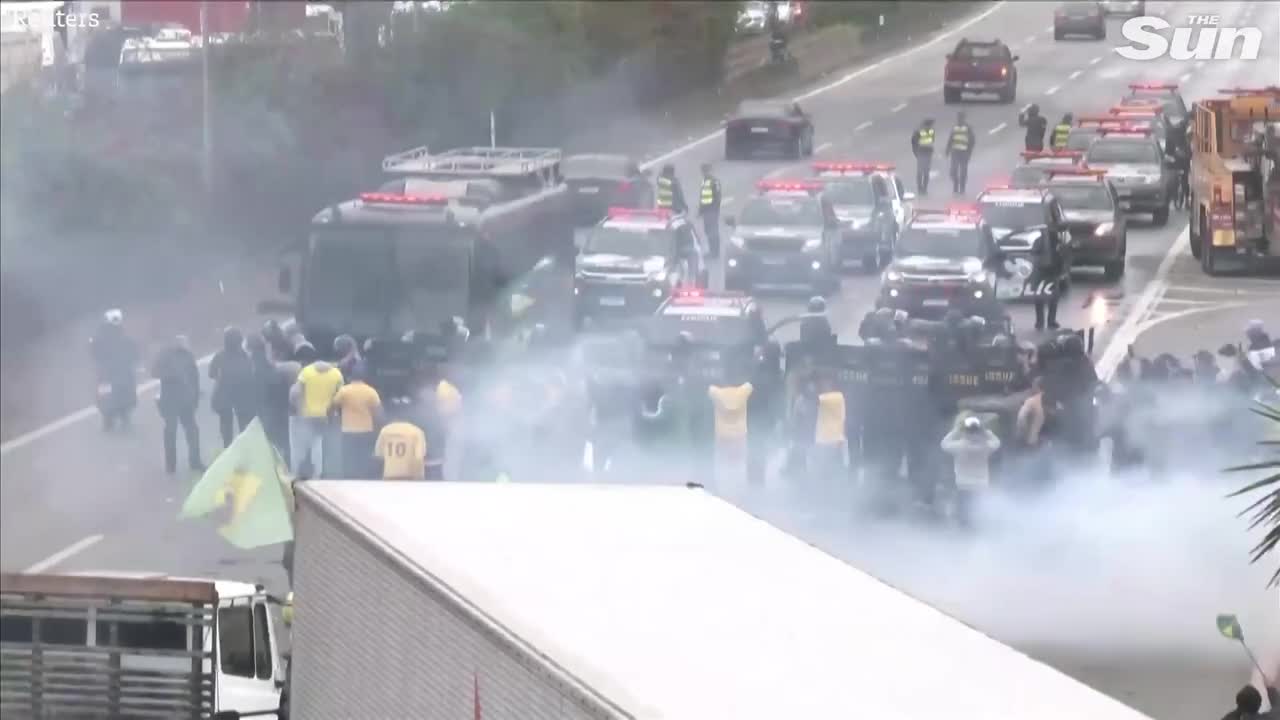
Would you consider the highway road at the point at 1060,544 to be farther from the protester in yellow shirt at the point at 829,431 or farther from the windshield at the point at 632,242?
the windshield at the point at 632,242

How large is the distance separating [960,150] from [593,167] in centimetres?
515

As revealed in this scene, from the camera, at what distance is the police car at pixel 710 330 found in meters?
21.1

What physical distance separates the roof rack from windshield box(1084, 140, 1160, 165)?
7.38 meters

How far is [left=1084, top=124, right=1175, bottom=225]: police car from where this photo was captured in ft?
101

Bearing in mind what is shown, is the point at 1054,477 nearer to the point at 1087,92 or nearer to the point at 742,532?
the point at 742,532

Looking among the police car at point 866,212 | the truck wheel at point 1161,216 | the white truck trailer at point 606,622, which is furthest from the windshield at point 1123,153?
the white truck trailer at point 606,622

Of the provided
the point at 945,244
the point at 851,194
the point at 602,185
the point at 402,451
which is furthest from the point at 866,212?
the point at 402,451

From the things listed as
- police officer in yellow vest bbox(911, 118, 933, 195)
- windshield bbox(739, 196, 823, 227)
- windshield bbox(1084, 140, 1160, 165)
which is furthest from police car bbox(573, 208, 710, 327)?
windshield bbox(1084, 140, 1160, 165)

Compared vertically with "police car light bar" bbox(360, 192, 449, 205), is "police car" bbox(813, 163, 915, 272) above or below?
below

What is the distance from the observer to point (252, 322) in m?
29.2

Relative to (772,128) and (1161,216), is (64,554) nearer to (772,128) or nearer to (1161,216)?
(1161,216)

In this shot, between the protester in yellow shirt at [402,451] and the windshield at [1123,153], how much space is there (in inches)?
658

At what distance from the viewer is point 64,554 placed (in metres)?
20.1

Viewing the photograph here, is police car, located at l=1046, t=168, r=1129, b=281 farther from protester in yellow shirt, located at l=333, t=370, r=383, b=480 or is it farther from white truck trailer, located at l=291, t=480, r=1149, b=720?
white truck trailer, located at l=291, t=480, r=1149, b=720
